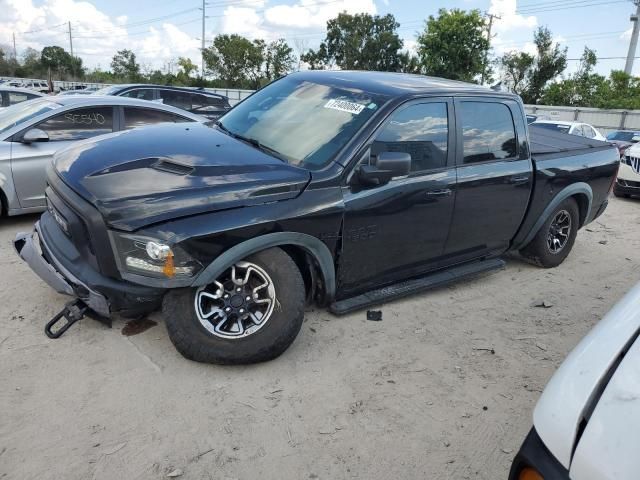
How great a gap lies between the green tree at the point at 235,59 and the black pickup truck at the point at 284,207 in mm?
53667

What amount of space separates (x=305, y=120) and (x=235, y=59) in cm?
5574

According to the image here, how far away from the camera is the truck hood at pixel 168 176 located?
2838 millimetres

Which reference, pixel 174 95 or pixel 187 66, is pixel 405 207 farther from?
pixel 187 66

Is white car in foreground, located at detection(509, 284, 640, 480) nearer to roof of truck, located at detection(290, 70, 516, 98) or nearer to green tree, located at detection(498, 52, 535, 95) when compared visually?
roof of truck, located at detection(290, 70, 516, 98)

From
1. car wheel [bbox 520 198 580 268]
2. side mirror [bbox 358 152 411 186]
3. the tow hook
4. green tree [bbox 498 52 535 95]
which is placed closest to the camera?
the tow hook

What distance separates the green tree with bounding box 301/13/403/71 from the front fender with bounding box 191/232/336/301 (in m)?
55.3

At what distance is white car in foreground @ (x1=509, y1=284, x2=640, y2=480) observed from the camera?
4.14 feet

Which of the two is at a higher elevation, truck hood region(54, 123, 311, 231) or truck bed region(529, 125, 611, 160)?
truck bed region(529, 125, 611, 160)

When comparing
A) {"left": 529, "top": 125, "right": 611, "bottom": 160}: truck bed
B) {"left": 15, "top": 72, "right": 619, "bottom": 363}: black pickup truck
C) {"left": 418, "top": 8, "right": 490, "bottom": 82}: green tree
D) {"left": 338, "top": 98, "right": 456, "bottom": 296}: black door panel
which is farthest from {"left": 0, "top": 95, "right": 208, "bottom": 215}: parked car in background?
{"left": 418, "top": 8, "right": 490, "bottom": 82}: green tree

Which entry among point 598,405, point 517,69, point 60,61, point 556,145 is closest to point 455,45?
point 517,69

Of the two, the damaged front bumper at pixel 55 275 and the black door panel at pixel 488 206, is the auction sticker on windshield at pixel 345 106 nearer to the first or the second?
the black door panel at pixel 488 206

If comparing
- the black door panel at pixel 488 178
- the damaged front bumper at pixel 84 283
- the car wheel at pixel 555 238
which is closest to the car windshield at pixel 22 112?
the damaged front bumper at pixel 84 283

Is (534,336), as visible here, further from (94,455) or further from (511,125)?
(94,455)

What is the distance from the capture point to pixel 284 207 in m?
3.17
